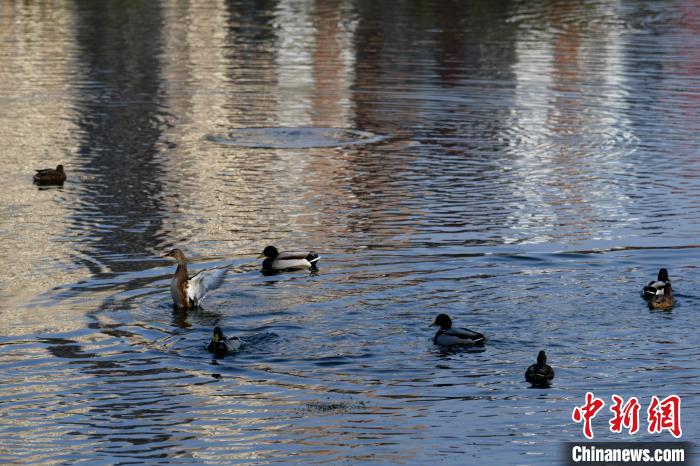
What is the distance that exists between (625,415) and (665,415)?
0.46 m

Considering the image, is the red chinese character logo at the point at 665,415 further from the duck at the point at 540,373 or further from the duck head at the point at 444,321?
the duck head at the point at 444,321

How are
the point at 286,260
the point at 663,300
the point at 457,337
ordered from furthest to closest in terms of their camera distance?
the point at 286,260, the point at 663,300, the point at 457,337

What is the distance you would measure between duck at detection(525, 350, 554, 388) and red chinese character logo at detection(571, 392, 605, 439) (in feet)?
1.93

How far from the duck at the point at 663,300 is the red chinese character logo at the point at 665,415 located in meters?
3.90

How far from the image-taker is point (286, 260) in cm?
2373

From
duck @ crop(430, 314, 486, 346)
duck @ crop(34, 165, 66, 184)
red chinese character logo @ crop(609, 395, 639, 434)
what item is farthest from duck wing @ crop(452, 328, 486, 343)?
duck @ crop(34, 165, 66, 184)

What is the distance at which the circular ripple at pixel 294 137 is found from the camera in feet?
123

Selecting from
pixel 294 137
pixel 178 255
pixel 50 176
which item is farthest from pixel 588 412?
pixel 294 137

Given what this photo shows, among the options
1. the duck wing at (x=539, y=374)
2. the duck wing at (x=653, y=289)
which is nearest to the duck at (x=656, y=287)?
the duck wing at (x=653, y=289)

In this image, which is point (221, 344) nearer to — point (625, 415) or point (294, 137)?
point (625, 415)

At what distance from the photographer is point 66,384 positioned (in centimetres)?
1845

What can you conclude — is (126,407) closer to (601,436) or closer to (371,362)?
(371,362)

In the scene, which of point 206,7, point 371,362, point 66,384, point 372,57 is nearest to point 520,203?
point 371,362

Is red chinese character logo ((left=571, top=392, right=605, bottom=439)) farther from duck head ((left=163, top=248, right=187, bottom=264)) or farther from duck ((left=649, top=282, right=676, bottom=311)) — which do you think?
duck head ((left=163, top=248, right=187, bottom=264))
